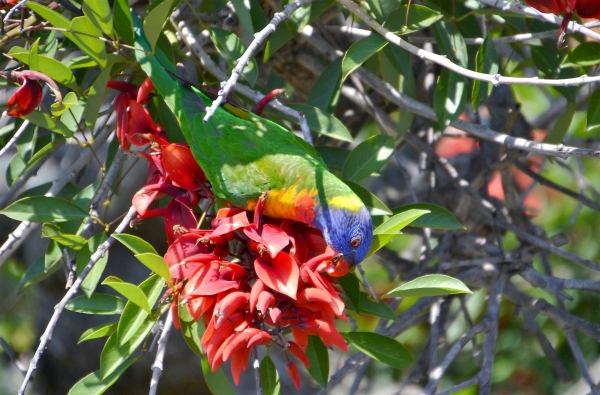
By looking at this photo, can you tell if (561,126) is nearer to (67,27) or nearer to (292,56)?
(292,56)

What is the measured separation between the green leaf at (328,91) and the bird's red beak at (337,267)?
0.62m

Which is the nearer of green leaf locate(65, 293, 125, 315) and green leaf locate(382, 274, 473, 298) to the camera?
green leaf locate(382, 274, 473, 298)

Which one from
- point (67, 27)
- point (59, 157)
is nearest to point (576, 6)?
point (67, 27)

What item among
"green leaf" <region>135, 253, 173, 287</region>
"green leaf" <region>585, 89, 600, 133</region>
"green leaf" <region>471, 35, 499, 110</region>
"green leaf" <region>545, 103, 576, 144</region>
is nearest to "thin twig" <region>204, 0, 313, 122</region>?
"green leaf" <region>135, 253, 173, 287</region>

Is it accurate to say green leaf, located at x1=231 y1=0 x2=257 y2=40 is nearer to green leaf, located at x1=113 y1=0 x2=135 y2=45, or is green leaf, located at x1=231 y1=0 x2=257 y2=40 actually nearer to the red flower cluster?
green leaf, located at x1=113 y1=0 x2=135 y2=45

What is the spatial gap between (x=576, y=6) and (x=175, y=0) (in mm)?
912

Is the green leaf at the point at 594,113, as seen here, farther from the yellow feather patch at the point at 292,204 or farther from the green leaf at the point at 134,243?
the green leaf at the point at 134,243

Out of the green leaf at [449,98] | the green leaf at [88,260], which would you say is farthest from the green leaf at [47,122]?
the green leaf at [449,98]

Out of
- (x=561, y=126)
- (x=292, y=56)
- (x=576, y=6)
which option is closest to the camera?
(x=576, y=6)

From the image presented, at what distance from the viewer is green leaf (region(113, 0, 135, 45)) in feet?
4.95

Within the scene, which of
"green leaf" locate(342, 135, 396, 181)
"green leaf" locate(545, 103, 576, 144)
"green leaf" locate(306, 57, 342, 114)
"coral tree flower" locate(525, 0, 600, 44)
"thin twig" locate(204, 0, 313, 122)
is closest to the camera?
"thin twig" locate(204, 0, 313, 122)

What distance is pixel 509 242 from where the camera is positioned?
3289 millimetres

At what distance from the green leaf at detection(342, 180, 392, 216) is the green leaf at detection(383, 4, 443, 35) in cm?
41

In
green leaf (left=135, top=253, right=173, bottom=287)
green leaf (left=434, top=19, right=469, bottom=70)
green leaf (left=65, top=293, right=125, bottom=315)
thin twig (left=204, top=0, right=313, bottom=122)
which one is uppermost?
thin twig (left=204, top=0, right=313, bottom=122)
